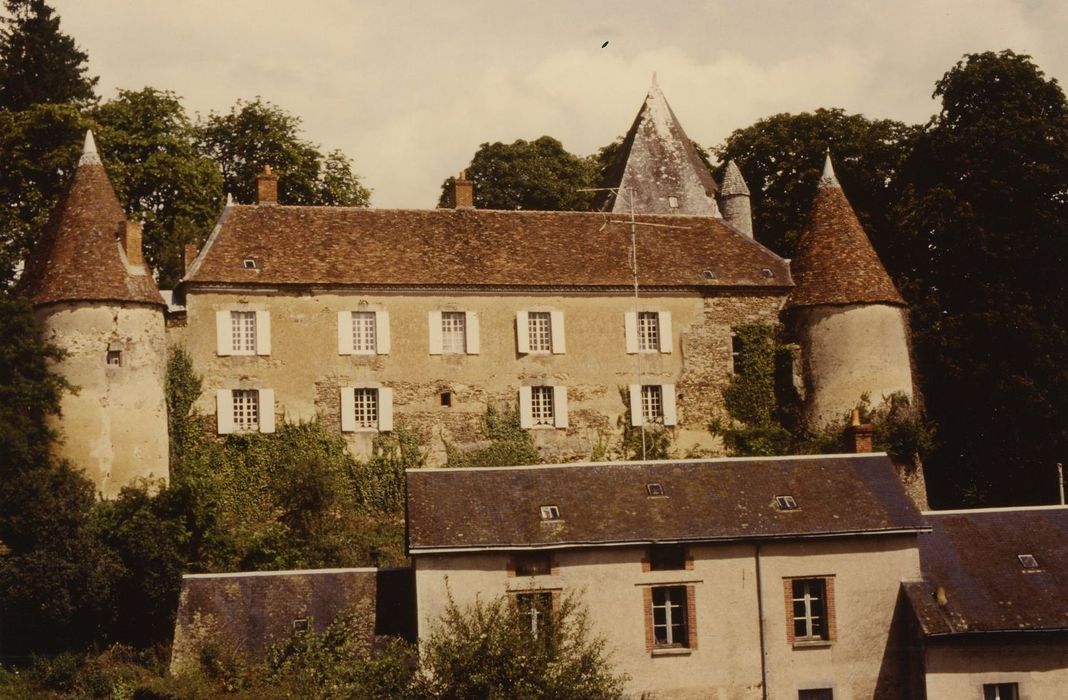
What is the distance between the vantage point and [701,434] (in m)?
39.8

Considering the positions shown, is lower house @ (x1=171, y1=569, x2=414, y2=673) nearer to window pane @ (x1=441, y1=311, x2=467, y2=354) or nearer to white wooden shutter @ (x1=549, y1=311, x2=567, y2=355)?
window pane @ (x1=441, y1=311, x2=467, y2=354)

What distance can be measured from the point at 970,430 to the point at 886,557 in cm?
1419

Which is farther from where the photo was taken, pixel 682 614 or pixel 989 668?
pixel 682 614

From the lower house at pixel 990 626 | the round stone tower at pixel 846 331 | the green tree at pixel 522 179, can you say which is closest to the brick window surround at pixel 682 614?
the lower house at pixel 990 626

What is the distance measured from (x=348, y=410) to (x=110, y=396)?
5.75 meters

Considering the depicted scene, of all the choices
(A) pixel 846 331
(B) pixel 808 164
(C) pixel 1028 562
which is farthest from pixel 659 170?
(C) pixel 1028 562

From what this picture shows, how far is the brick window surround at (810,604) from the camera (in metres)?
27.4

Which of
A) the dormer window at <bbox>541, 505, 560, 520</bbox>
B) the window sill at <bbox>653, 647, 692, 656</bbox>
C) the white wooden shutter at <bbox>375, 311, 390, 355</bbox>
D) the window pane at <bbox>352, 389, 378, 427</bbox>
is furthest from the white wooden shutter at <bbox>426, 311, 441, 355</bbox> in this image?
the window sill at <bbox>653, 647, 692, 656</bbox>

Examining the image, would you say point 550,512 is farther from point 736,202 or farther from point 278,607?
point 736,202

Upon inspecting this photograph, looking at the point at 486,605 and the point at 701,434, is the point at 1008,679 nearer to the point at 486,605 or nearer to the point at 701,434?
the point at 486,605

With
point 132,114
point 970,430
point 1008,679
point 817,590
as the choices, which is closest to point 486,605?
point 817,590

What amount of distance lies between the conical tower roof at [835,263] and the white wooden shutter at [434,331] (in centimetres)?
928

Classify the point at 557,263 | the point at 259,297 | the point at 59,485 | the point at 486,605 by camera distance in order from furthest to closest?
the point at 557,263 < the point at 259,297 < the point at 59,485 < the point at 486,605

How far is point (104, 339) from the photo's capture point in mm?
35250
